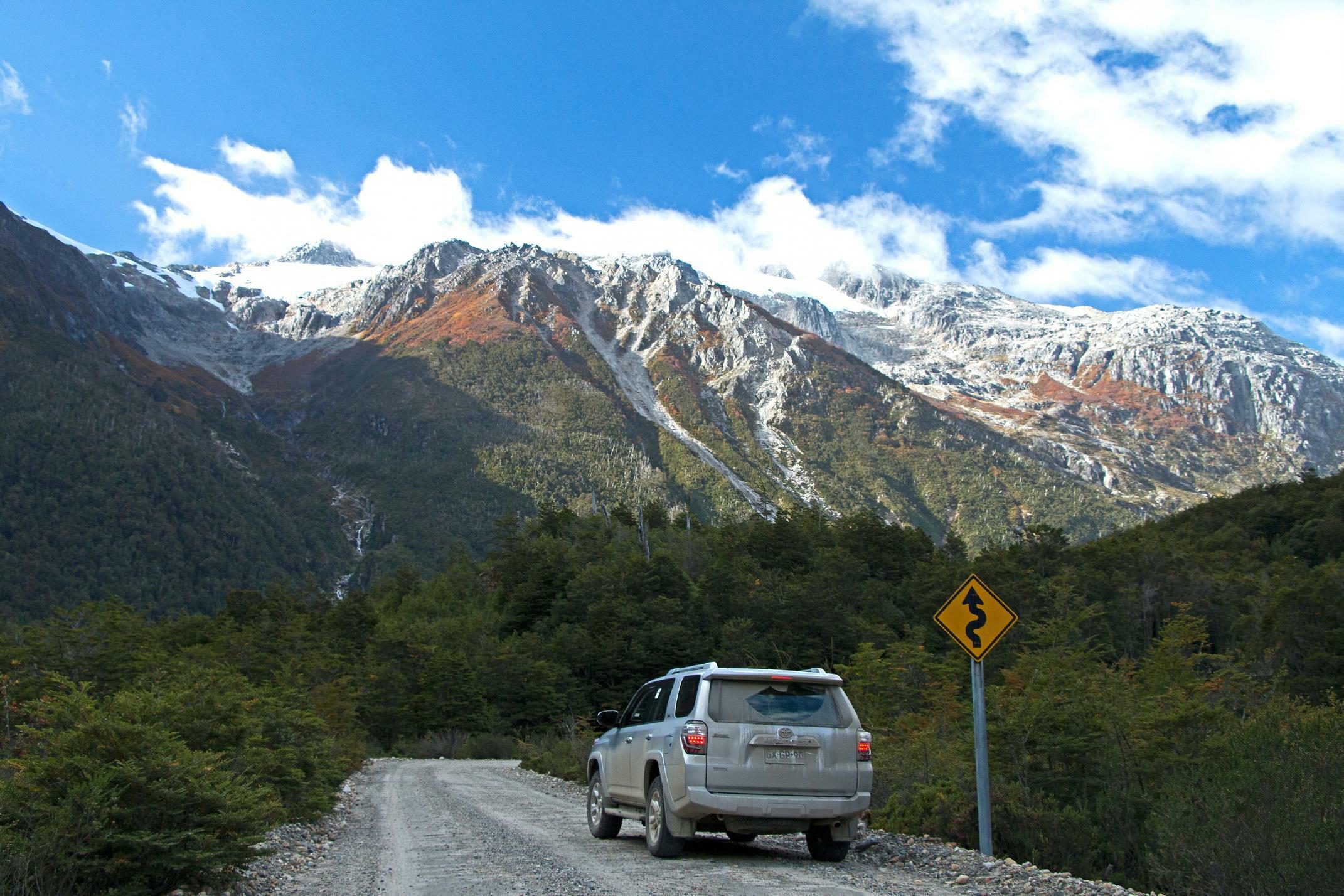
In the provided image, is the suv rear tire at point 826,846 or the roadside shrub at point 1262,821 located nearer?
the roadside shrub at point 1262,821

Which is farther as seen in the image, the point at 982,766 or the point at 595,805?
the point at 595,805

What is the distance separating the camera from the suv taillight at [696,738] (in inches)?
408

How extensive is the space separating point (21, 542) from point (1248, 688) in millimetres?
178963

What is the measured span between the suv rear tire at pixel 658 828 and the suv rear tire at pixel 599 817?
5.52ft

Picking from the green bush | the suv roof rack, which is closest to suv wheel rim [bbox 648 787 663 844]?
the suv roof rack

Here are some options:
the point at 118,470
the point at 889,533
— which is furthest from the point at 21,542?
the point at 889,533

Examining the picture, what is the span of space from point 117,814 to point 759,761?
5958mm

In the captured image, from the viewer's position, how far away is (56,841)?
7.95m

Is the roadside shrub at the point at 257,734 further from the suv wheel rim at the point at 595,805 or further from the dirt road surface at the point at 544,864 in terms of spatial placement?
the suv wheel rim at the point at 595,805

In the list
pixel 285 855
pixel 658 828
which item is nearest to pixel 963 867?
pixel 658 828

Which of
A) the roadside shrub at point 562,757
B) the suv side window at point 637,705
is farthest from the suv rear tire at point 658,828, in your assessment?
the roadside shrub at point 562,757

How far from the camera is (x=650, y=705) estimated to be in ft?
40.5

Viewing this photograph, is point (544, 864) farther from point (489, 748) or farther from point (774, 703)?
point (489, 748)

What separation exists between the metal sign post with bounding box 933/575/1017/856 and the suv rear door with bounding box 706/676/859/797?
1500 millimetres
